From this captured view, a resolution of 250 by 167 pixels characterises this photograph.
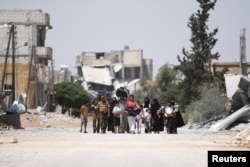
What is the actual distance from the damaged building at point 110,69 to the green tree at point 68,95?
108ft

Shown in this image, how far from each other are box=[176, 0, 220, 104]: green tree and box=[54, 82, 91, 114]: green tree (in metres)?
31.4

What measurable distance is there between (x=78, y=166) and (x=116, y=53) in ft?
386

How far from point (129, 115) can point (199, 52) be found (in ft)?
109

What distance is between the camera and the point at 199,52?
61.1 m

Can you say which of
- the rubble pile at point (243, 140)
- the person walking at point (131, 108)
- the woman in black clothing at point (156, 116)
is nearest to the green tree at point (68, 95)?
the woman in black clothing at point (156, 116)

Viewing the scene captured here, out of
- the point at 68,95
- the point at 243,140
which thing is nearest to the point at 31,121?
the point at 243,140

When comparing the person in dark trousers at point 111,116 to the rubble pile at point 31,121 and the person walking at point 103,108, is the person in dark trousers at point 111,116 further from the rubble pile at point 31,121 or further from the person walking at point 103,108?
the rubble pile at point 31,121

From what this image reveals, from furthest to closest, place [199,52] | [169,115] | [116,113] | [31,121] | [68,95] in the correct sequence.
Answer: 1. [68,95]
2. [199,52]
3. [31,121]
4. [169,115]
5. [116,113]

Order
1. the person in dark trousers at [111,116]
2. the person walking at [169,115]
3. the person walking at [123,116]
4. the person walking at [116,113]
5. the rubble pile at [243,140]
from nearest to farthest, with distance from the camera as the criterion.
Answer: the rubble pile at [243,140]
the person walking at [116,113]
the person walking at [123,116]
the person in dark trousers at [111,116]
the person walking at [169,115]

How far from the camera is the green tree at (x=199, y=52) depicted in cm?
6075

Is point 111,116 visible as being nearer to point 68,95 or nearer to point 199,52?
point 199,52

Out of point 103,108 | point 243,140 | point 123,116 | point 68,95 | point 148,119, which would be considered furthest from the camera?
point 68,95

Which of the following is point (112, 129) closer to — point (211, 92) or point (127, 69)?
point (211, 92)

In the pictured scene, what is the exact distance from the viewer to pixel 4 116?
3950 cm
